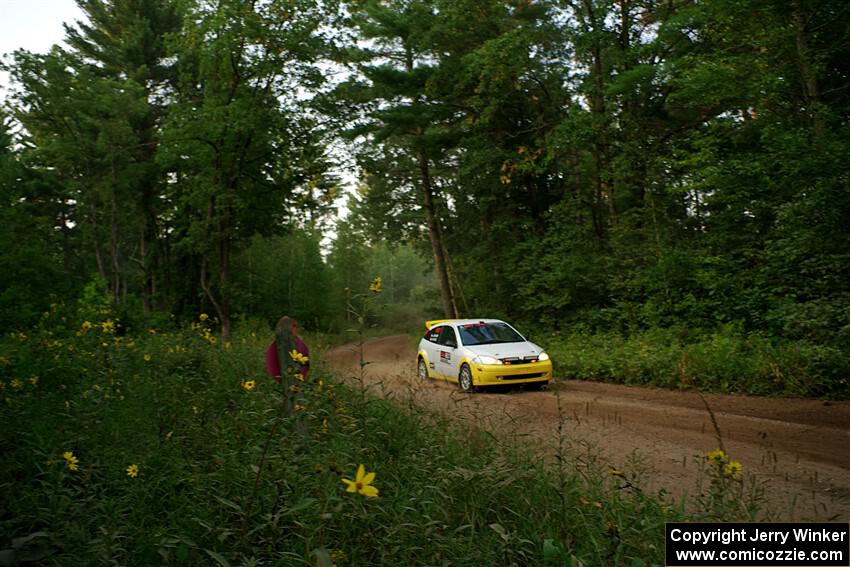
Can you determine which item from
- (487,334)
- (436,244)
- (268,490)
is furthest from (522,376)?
(436,244)

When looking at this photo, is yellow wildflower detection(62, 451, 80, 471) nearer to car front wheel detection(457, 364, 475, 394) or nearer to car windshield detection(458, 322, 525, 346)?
car front wheel detection(457, 364, 475, 394)

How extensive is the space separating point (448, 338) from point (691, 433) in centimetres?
740

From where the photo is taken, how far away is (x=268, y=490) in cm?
392

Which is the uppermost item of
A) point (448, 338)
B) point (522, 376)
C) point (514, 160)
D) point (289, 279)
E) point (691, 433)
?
point (514, 160)

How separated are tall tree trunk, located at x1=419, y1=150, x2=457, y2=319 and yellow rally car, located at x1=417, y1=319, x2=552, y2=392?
9.68 metres

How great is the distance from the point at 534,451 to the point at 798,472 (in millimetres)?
2841

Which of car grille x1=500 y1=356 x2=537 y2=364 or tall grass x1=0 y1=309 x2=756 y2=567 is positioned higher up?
tall grass x1=0 y1=309 x2=756 y2=567

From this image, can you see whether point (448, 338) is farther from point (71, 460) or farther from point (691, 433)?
point (71, 460)

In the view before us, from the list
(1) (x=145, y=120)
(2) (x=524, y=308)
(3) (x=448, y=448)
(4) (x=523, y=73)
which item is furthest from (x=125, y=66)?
(3) (x=448, y=448)

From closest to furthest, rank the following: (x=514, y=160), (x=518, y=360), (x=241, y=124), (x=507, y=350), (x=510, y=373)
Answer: (x=510, y=373)
(x=518, y=360)
(x=507, y=350)
(x=241, y=124)
(x=514, y=160)

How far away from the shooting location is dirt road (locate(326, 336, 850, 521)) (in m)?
5.42

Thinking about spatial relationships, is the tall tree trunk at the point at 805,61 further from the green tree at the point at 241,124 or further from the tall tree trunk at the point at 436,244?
the green tree at the point at 241,124

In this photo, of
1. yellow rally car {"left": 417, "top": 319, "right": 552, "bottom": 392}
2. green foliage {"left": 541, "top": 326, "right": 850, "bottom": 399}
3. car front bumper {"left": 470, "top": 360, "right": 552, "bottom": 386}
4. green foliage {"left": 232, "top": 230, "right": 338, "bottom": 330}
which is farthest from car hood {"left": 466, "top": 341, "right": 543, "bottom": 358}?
green foliage {"left": 232, "top": 230, "right": 338, "bottom": 330}

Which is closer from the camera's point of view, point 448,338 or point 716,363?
point 716,363
